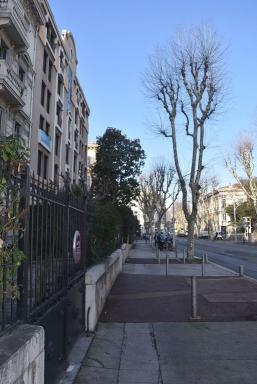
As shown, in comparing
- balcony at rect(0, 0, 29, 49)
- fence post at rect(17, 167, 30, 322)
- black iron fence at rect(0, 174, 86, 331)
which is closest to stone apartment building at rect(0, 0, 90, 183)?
balcony at rect(0, 0, 29, 49)

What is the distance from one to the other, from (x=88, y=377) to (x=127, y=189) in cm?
3855

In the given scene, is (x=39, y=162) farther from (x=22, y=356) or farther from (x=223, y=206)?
(x=223, y=206)

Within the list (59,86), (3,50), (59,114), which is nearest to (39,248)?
(3,50)

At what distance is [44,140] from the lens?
115ft

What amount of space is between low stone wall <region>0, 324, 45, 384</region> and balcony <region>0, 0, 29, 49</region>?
22546 millimetres

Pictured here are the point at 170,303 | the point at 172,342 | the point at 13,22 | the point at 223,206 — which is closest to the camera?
the point at 172,342

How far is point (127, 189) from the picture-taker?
44.0 m

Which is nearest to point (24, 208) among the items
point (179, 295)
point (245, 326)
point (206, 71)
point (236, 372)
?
point (236, 372)

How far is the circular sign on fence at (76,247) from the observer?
6.74m

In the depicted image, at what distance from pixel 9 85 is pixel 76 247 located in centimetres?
1856

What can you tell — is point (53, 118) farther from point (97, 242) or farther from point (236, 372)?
point (236, 372)

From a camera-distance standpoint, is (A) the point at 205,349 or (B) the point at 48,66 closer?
(A) the point at 205,349

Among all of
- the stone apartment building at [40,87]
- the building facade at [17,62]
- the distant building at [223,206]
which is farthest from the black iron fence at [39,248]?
the distant building at [223,206]

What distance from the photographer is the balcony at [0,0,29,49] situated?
23578mm
